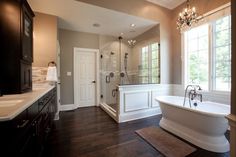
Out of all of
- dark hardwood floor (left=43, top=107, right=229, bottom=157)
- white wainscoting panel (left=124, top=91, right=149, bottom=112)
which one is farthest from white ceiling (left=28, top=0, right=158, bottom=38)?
dark hardwood floor (left=43, top=107, right=229, bottom=157)

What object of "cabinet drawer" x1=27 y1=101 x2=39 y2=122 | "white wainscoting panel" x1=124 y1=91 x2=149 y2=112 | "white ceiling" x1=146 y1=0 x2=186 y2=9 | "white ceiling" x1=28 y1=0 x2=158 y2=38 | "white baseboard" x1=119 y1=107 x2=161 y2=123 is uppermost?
"white ceiling" x1=146 y1=0 x2=186 y2=9

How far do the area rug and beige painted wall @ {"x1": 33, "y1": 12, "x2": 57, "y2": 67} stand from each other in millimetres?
2892

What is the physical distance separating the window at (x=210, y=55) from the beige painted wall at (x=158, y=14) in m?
0.54

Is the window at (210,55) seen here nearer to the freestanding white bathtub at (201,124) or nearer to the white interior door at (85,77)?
the freestanding white bathtub at (201,124)

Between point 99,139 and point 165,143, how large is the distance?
1202 mm

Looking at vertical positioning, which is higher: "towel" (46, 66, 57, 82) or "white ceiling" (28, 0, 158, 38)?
"white ceiling" (28, 0, 158, 38)

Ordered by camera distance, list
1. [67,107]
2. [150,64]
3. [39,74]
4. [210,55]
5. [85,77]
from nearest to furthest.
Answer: [210,55]
[39,74]
[67,107]
[150,64]
[85,77]

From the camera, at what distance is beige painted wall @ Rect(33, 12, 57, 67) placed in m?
3.25

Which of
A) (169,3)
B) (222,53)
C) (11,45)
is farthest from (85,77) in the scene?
(222,53)

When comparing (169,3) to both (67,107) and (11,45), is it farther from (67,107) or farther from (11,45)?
(67,107)

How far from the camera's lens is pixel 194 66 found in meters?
3.58

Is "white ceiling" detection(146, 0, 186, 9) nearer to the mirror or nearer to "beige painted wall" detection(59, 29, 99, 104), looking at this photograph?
the mirror

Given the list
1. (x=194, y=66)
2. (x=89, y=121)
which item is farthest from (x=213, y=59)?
(x=89, y=121)

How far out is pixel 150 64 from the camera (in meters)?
4.52
